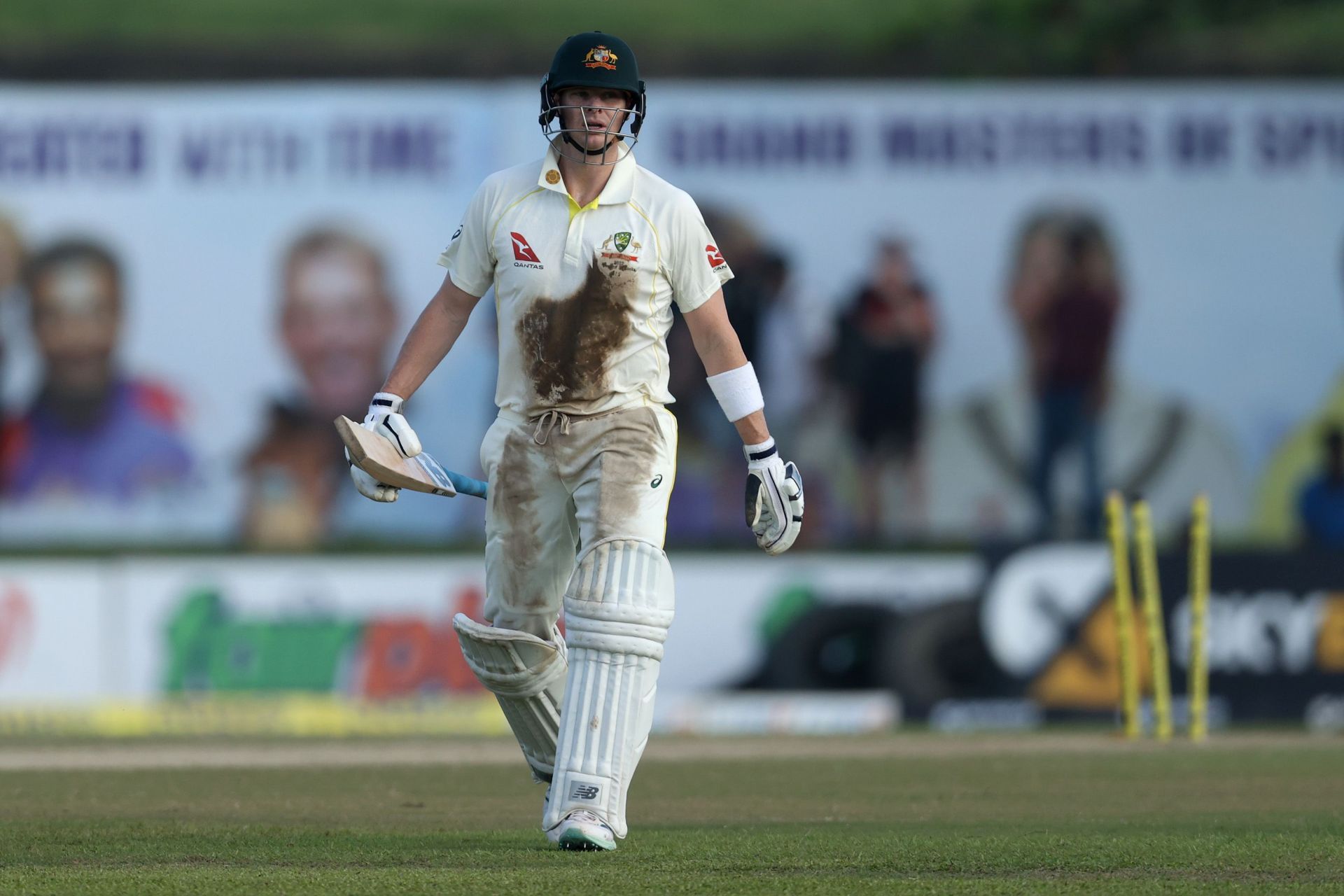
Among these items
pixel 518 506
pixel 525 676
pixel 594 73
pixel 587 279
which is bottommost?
pixel 525 676

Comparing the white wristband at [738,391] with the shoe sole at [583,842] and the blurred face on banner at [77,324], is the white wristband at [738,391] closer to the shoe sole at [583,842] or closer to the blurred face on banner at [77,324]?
the shoe sole at [583,842]

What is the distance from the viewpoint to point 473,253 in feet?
20.3

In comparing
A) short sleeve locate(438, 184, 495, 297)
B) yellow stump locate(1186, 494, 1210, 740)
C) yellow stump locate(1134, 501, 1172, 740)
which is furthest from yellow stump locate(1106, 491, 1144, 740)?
short sleeve locate(438, 184, 495, 297)

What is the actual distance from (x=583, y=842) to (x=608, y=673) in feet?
1.50

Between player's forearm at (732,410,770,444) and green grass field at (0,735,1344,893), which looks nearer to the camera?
green grass field at (0,735,1344,893)

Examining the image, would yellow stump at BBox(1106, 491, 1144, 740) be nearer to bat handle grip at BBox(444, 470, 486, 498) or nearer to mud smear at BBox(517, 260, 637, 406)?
bat handle grip at BBox(444, 470, 486, 498)

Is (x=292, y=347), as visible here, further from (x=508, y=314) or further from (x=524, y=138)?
(x=508, y=314)

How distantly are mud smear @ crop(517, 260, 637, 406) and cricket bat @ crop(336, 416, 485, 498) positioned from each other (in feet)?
1.28

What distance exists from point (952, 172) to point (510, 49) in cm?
418

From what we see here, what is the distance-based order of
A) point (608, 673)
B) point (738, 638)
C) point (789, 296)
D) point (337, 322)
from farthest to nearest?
point (337, 322), point (789, 296), point (738, 638), point (608, 673)

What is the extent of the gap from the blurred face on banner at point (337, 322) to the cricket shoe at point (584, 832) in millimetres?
14192

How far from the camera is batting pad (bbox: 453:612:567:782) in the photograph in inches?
243

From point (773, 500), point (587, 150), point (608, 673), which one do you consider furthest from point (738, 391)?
point (608, 673)

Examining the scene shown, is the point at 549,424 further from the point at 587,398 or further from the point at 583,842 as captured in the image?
the point at 583,842
